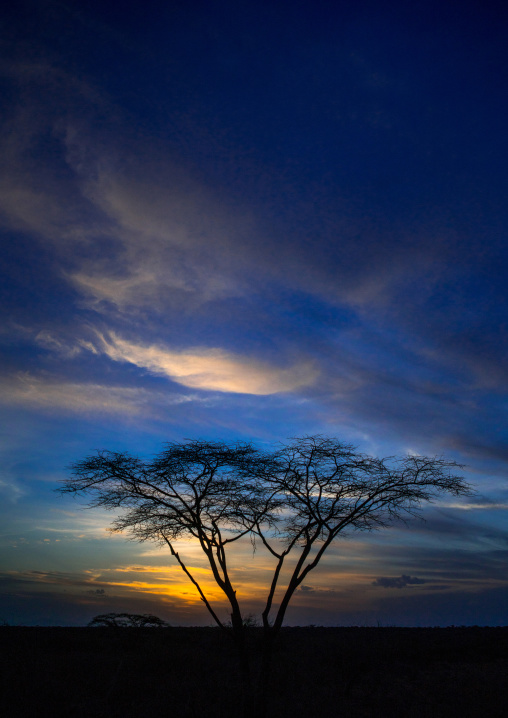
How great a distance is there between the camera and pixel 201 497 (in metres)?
15.6
